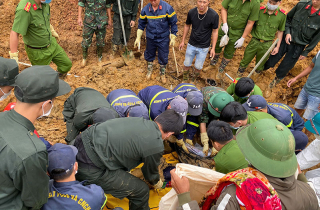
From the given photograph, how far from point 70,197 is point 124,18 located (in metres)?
3.98

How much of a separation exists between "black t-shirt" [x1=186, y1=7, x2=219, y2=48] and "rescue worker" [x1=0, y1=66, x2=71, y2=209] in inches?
125

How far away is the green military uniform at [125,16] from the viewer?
4.49 metres

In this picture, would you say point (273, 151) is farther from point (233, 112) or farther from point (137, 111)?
point (137, 111)

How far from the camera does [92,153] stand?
6.58 feet

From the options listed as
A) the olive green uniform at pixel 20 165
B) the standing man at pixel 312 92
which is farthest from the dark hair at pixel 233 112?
the olive green uniform at pixel 20 165

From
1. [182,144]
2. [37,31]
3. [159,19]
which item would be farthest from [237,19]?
[37,31]

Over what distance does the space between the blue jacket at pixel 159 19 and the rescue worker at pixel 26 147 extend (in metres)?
2.86

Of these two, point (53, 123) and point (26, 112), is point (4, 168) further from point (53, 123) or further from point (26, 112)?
point (53, 123)

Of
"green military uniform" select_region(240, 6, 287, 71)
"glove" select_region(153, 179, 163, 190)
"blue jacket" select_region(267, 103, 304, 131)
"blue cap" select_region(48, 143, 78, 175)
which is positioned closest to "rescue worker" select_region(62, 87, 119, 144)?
"blue cap" select_region(48, 143, 78, 175)

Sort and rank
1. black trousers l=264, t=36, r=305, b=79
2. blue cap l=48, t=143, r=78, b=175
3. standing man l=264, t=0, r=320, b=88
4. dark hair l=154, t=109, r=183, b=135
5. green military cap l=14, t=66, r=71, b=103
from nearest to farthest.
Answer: green military cap l=14, t=66, r=71, b=103 < blue cap l=48, t=143, r=78, b=175 < dark hair l=154, t=109, r=183, b=135 < standing man l=264, t=0, r=320, b=88 < black trousers l=264, t=36, r=305, b=79

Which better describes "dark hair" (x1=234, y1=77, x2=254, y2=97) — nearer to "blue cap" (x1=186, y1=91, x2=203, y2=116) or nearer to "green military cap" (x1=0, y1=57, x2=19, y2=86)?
"blue cap" (x1=186, y1=91, x2=203, y2=116)

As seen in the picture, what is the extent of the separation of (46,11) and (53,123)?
180 cm

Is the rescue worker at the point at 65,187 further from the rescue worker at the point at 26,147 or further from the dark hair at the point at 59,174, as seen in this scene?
the rescue worker at the point at 26,147

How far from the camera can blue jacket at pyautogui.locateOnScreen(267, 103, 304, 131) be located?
9.85 feet
